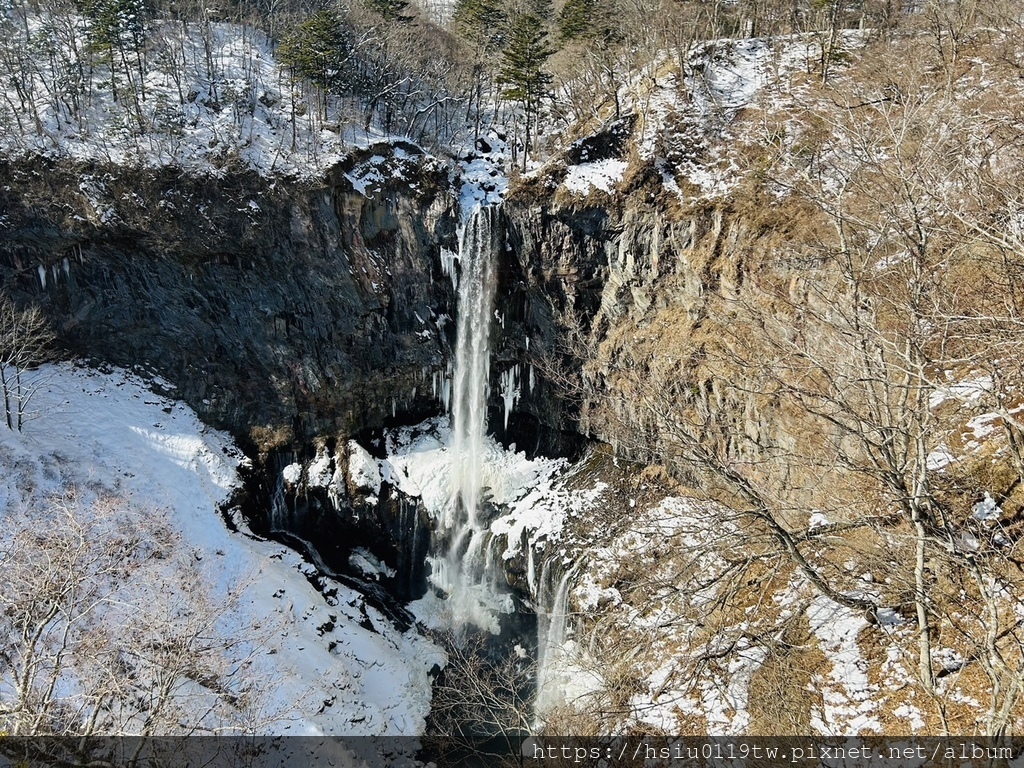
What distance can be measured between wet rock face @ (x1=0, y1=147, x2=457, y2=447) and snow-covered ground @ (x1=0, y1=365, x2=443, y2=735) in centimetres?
162

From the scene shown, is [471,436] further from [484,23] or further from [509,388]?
[484,23]

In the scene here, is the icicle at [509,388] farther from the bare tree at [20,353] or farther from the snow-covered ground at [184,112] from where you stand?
the bare tree at [20,353]

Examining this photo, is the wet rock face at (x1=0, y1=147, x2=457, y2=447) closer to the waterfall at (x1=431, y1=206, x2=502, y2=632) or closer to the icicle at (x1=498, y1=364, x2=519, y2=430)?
the waterfall at (x1=431, y1=206, x2=502, y2=632)

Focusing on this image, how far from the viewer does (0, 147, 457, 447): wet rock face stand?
70.3 ft

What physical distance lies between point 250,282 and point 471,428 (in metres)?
10.5

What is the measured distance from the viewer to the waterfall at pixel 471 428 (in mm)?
21172

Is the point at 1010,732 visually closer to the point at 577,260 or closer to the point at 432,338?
the point at 577,260

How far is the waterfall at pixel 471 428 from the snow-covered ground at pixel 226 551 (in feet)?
7.74

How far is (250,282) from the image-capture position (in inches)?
893

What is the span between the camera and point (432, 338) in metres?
23.7

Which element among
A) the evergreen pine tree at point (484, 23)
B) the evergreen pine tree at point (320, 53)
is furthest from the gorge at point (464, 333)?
the evergreen pine tree at point (484, 23)

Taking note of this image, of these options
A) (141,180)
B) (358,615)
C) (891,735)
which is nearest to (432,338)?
(358,615)

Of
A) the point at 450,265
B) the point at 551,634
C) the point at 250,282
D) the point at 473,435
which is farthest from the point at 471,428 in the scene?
the point at 250,282

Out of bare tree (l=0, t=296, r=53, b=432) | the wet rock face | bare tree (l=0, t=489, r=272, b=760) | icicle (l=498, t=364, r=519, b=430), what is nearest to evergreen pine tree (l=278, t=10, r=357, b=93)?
the wet rock face
